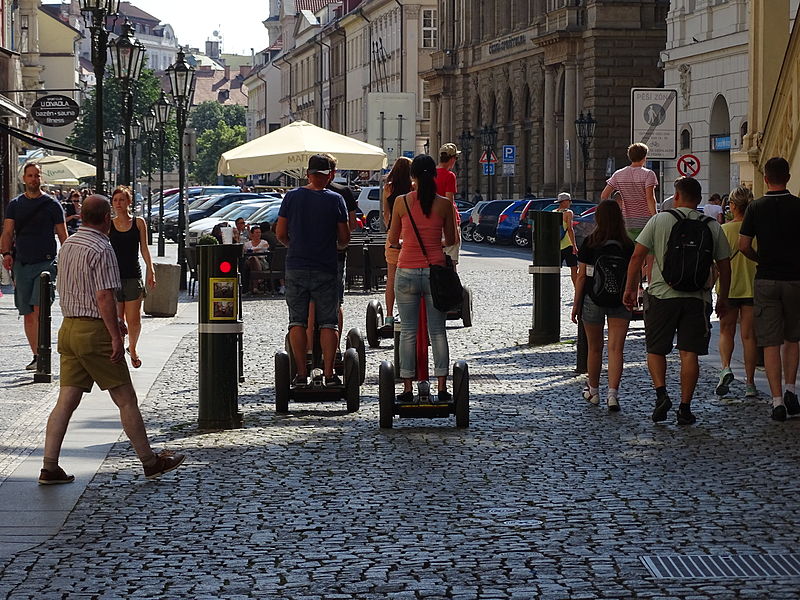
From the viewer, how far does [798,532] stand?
746cm

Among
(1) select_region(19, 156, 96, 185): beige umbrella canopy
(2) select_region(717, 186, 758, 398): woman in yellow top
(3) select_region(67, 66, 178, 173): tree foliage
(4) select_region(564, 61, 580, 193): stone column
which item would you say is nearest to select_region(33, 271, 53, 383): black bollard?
(2) select_region(717, 186, 758, 398): woman in yellow top

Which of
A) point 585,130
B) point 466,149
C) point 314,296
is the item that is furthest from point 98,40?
point 466,149

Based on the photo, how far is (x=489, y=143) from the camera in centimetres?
7425

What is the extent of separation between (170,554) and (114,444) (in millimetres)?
3309

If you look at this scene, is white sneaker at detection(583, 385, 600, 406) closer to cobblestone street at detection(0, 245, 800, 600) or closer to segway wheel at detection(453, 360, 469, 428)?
cobblestone street at detection(0, 245, 800, 600)

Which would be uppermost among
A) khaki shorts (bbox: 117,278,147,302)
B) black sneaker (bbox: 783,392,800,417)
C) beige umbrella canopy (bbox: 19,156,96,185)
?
beige umbrella canopy (bbox: 19,156,96,185)

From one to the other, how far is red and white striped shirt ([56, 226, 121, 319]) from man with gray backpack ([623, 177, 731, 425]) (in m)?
4.16

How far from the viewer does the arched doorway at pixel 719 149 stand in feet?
146

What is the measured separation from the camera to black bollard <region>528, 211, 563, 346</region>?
16.9m

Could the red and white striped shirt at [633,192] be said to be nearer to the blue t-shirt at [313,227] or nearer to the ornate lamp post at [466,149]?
the blue t-shirt at [313,227]

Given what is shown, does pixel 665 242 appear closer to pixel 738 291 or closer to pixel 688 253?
pixel 688 253

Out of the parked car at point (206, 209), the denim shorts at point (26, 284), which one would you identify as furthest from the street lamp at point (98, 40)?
the parked car at point (206, 209)

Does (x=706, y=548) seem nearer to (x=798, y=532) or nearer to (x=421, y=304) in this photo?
(x=798, y=532)

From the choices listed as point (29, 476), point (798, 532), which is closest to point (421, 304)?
point (29, 476)
